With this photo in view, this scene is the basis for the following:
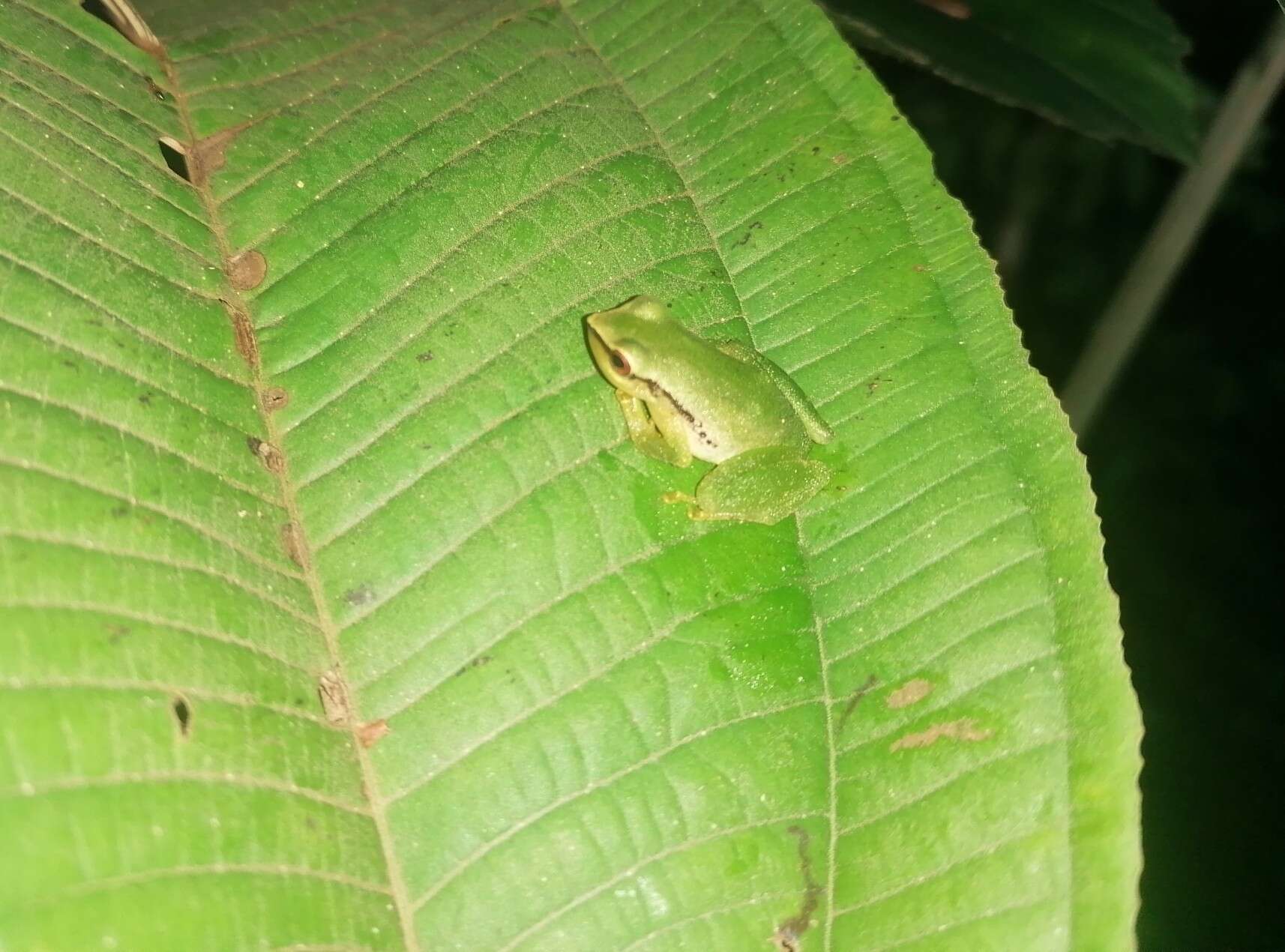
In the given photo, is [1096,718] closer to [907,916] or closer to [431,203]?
[907,916]

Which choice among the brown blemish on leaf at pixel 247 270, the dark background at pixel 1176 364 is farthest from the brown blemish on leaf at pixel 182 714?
the dark background at pixel 1176 364

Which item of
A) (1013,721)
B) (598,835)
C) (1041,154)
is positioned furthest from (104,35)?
(1041,154)

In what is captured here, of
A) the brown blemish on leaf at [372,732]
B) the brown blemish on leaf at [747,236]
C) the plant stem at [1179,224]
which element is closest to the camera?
the brown blemish on leaf at [372,732]

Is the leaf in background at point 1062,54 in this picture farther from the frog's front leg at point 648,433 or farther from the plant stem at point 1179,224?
the frog's front leg at point 648,433

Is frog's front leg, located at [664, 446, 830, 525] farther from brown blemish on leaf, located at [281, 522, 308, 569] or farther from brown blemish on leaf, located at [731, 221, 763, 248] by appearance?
A: brown blemish on leaf, located at [281, 522, 308, 569]

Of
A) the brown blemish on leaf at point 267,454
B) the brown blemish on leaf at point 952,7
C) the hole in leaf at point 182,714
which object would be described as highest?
the brown blemish on leaf at point 952,7
